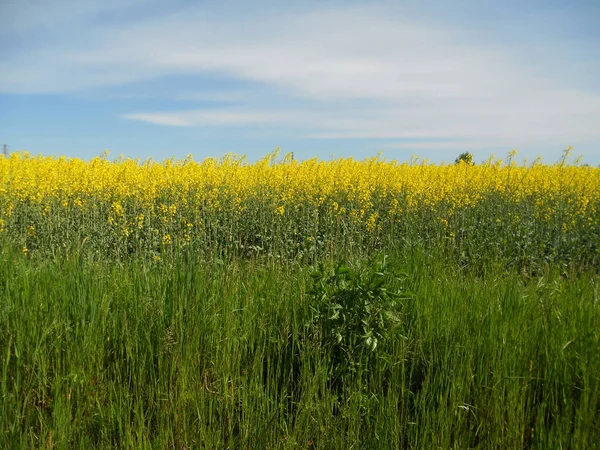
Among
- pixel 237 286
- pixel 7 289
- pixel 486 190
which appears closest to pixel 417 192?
pixel 486 190

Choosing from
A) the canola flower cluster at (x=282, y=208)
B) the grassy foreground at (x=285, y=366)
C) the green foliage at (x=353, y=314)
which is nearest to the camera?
the grassy foreground at (x=285, y=366)

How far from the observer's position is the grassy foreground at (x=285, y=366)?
2568 mm

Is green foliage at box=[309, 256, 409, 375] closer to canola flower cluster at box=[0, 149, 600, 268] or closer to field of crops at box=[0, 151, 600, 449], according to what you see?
field of crops at box=[0, 151, 600, 449]

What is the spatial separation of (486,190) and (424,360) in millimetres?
7037

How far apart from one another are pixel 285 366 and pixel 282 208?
396 centimetres

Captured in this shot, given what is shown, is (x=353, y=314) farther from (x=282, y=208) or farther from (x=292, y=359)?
(x=282, y=208)

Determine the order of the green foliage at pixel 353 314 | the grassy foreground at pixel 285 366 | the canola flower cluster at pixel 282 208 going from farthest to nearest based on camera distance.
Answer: the canola flower cluster at pixel 282 208 → the green foliage at pixel 353 314 → the grassy foreground at pixel 285 366

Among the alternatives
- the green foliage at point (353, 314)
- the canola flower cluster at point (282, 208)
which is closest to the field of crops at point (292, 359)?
the green foliage at point (353, 314)

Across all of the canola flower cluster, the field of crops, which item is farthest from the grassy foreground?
the canola flower cluster

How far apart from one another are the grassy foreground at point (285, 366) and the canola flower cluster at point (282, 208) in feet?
9.22

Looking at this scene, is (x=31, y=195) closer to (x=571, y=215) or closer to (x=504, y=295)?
(x=504, y=295)

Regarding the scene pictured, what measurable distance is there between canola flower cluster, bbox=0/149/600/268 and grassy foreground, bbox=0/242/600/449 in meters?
2.81

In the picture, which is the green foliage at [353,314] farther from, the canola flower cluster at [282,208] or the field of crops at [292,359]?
the canola flower cluster at [282,208]

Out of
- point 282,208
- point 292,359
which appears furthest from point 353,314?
point 282,208
